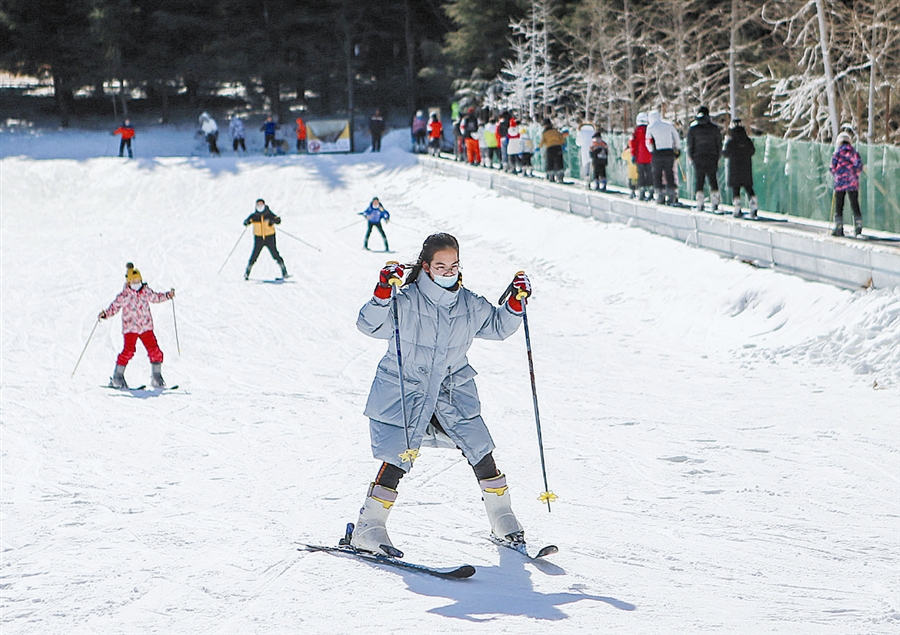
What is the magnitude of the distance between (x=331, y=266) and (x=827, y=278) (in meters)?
9.56

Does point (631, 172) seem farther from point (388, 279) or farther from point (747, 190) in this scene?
point (388, 279)

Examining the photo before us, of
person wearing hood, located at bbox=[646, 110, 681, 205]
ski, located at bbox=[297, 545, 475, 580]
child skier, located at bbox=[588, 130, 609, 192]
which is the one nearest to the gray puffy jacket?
ski, located at bbox=[297, 545, 475, 580]

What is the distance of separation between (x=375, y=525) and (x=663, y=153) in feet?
37.8

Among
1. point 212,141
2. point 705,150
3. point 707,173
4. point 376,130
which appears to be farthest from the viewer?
point 212,141

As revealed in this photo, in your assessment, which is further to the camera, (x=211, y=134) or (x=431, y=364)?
(x=211, y=134)

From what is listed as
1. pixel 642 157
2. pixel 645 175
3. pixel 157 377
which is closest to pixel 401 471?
pixel 157 377

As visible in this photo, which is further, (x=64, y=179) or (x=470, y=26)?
(x=470, y=26)

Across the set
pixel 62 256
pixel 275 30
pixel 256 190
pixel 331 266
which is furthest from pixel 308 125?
pixel 331 266

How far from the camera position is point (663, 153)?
15828 millimetres

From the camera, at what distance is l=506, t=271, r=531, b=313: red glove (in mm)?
5000

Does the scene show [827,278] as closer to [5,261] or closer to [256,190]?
[5,261]

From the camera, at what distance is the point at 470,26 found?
1665 inches

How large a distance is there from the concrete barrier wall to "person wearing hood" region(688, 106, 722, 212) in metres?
0.39

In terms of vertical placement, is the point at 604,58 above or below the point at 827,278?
above
